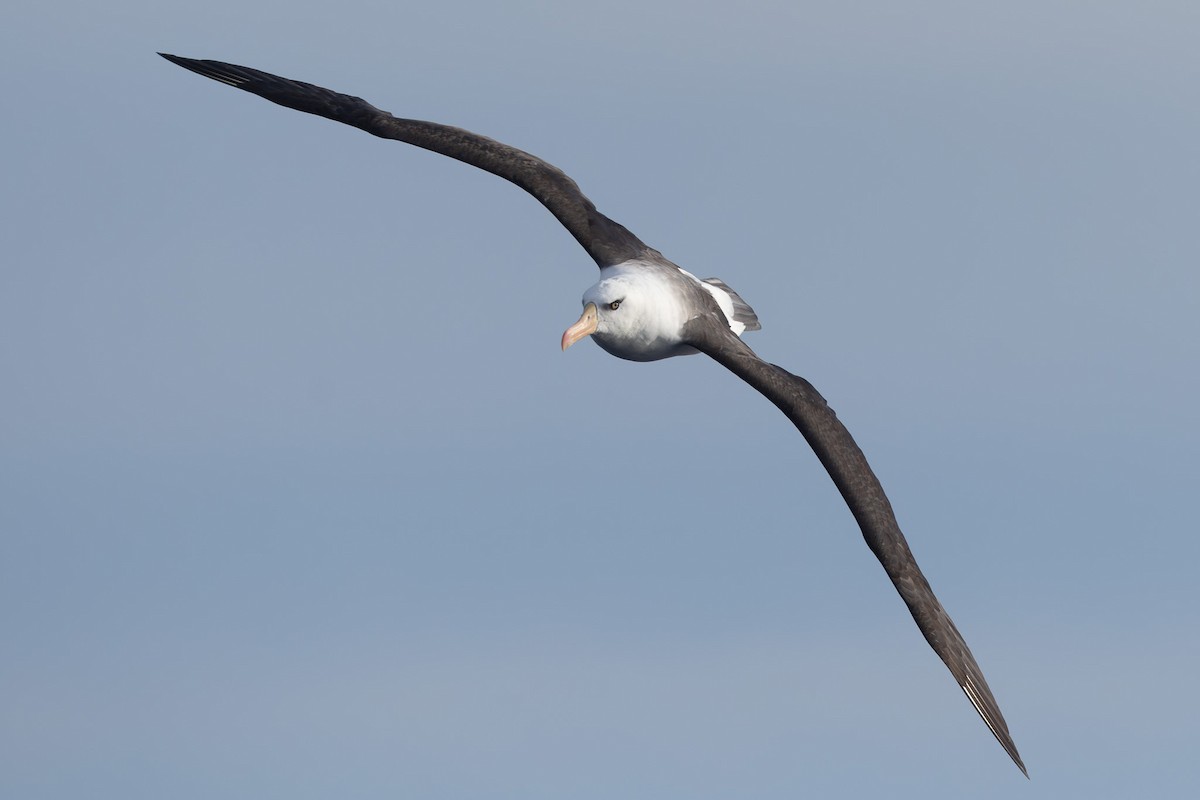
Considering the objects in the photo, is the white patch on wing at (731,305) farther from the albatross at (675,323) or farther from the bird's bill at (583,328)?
the bird's bill at (583,328)

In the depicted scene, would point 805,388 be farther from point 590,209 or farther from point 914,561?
point 590,209

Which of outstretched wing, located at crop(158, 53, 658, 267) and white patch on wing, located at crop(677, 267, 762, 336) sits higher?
outstretched wing, located at crop(158, 53, 658, 267)

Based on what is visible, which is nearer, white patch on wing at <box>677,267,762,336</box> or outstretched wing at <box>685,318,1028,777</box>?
outstretched wing at <box>685,318,1028,777</box>

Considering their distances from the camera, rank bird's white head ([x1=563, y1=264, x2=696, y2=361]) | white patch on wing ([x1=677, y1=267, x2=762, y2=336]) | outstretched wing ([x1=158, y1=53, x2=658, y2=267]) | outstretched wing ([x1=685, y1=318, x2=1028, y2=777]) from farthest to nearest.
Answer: white patch on wing ([x1=677, y1=267, x2=762, y2=336]) < outstretched wing ([x1=158, y1=53, x2=658, y2=267]) < bird's white head ([x1=563, y1=264, x2=696, y2=361]) < outstretched wing ([x1=685, y1=318, x2=1028, y2=777])

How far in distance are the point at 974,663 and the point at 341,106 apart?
986 centimetres

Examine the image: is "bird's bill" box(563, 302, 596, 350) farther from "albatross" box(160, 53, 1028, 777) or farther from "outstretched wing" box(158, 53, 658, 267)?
"outstretched wing" box(158, 53, 658, 267)

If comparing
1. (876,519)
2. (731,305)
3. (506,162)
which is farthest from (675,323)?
(506,162)

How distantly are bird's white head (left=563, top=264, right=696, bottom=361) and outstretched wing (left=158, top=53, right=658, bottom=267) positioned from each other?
1028mm

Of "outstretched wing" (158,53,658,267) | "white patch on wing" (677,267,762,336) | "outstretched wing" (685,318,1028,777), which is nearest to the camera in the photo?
"outstretched wing" (685,318,1028,777)

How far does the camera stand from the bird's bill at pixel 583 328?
2005 cm

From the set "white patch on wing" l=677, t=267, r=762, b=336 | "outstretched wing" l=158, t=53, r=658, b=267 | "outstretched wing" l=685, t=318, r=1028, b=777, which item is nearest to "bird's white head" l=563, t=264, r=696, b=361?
"outstretched wing" l=158, t=53, r=658, b=267

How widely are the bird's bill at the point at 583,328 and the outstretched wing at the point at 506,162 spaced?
147 centimetres

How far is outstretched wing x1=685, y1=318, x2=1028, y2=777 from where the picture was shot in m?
19.6

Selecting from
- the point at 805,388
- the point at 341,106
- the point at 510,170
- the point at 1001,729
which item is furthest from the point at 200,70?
the point at 1001,729
